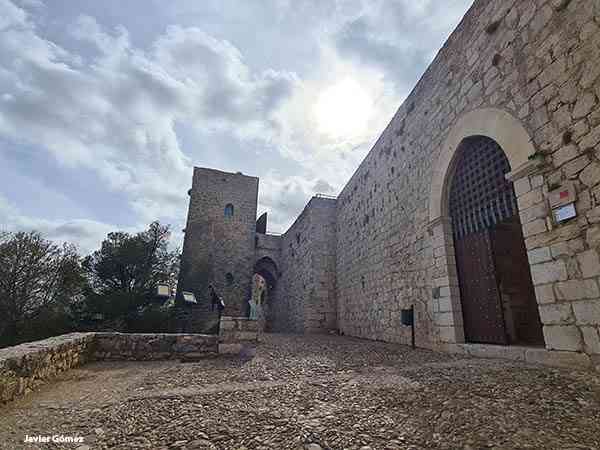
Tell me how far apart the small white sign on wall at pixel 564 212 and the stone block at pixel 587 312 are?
2.65 feet

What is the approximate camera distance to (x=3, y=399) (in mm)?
2506

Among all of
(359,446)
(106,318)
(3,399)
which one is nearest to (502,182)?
(359,446)

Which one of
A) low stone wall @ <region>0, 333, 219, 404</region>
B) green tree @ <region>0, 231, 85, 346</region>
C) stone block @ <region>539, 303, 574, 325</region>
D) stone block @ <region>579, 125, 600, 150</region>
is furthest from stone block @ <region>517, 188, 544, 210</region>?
green tree @ <region>0, 231, 85, 346</region>

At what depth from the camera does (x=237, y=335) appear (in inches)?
198

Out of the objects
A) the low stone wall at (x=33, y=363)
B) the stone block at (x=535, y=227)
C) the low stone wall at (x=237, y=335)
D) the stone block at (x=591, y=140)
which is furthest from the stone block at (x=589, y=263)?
the low stone wall at (x=33, y=363)

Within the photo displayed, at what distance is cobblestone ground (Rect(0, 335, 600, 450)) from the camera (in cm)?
168

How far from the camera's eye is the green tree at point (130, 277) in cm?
1194

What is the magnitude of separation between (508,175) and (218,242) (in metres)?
14.7

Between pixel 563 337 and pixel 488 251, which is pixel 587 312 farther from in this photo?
pixel 488 251

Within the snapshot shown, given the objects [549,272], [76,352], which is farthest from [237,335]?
[549,272]

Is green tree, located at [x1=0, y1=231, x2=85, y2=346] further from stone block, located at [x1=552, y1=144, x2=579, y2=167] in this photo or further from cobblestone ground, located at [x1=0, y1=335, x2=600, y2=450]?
stone block, located at [x1=552, y1=144, x2=579, y2=167]

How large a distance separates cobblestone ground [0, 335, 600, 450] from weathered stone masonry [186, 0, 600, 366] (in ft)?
3.22

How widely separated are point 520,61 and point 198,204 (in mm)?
15599

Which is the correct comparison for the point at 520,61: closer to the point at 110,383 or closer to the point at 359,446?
the point at 359,446
